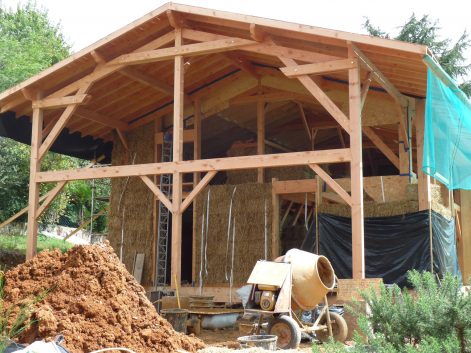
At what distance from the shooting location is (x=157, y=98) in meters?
16.7

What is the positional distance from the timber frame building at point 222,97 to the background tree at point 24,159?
7.36m

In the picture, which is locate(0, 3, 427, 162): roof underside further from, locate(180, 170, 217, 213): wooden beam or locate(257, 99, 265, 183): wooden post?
locate(180, 170, 217, 213): wooden beam

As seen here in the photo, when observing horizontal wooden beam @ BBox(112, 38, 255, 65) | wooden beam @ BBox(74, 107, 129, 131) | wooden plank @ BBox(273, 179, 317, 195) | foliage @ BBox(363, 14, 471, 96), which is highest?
foliage @ BBox(363, 14, 471, 96)

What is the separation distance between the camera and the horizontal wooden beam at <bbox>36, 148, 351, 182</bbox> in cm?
1130

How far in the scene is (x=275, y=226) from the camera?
584 inches

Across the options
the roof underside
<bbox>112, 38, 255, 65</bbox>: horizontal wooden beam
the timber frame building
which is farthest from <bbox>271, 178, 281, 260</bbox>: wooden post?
<bbox>112, 38, 255, 65</bbox>: horizontal wooden beam

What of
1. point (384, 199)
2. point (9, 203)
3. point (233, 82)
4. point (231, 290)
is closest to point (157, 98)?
point (233, 82)

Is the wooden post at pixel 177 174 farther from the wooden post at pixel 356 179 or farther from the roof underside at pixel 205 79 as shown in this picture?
the wooden post at pixel 356 179

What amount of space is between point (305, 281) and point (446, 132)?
4.04 metres

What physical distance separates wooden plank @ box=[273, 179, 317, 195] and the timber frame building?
52 mm

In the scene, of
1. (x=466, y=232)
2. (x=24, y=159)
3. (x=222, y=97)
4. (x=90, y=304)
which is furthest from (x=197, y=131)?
(x=24, y=159)

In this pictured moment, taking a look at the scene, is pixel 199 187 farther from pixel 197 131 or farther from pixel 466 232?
pixel 466 232

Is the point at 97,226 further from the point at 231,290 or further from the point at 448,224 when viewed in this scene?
the point at 448,224

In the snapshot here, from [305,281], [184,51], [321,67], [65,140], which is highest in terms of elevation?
[184,51]
